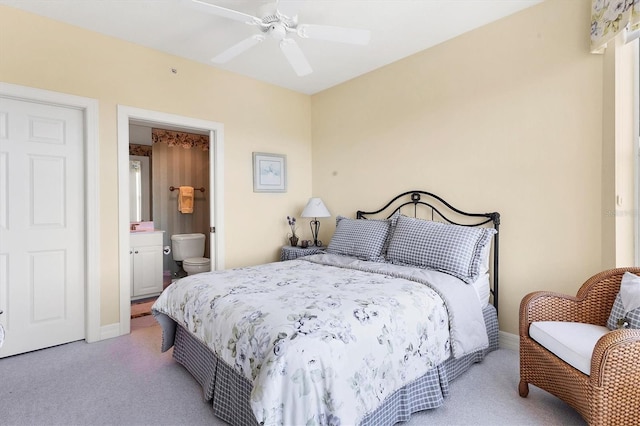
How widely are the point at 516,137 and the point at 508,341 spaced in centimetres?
162

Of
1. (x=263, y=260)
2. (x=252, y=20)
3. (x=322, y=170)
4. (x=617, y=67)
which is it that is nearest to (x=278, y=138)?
(x=322, y=170)

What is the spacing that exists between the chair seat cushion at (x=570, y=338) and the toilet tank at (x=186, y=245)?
4.49 metres

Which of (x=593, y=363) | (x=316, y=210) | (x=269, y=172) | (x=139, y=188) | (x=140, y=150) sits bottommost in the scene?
(x=593, y=363)

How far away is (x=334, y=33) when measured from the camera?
221cm

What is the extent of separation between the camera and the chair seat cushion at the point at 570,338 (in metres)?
1.61

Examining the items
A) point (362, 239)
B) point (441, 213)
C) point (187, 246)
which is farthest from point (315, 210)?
point (187, 246)

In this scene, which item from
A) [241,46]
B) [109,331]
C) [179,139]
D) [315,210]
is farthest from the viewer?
[179,139]

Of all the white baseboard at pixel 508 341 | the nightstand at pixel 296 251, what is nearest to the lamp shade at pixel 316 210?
the nightstand at pixel 296 251

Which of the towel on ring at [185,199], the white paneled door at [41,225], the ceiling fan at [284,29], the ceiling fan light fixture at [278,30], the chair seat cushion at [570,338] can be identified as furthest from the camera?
the towel on ring at [185,199]

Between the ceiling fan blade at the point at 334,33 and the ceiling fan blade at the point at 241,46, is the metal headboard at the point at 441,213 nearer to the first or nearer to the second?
the ceiling fan blade at the point at 334,33

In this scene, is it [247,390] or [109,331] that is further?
[109,331]

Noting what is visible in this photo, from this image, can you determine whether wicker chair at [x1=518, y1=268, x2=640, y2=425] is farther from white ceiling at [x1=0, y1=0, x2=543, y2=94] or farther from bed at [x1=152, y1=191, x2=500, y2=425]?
white ceiling at [x1=0, y1=0, x2=543, y2=94]

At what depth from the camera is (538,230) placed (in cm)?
257

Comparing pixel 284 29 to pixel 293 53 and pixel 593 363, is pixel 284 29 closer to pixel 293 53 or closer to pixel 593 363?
pixel 293 53
